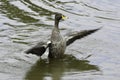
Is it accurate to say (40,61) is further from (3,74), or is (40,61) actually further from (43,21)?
(43,21)

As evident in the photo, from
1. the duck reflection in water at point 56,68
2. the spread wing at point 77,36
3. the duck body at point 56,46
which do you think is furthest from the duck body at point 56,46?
the spread wing at point 77,36

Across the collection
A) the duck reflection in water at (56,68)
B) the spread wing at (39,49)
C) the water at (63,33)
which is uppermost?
the spread wing at (39,49)

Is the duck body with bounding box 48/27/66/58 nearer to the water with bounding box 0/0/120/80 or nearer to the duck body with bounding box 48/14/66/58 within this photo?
the duck body with bounding box 48/14/66/58

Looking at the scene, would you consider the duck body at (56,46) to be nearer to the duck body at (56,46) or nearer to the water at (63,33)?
the duck body at (56,46)

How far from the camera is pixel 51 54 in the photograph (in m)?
11.0

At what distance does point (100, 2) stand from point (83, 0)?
62cm

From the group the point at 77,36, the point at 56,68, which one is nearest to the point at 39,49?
the point at 56,68

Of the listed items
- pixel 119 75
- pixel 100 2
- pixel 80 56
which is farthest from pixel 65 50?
pixel 100 2

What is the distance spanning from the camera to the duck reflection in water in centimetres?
991

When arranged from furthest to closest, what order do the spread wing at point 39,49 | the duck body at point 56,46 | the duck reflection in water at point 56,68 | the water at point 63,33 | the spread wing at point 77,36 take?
1. the spread wing at point 77,36
2. the duck body at point 56,46
3. the spread wing at point 39,49
4. the water at point 63,33
5. the duck reflection in water at point 56,68

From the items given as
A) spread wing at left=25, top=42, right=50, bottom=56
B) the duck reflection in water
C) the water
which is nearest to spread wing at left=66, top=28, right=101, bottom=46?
the water

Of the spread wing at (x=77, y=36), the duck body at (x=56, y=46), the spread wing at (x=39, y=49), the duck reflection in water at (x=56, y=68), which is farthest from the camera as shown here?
the spread wing at (x=77, y=36)

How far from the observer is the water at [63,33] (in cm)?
1007

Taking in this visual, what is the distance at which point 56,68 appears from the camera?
1052 cm
